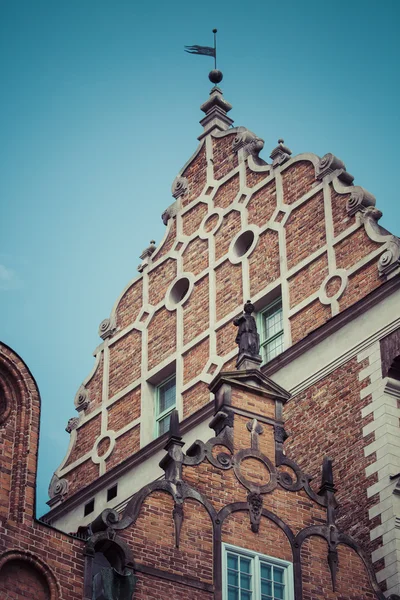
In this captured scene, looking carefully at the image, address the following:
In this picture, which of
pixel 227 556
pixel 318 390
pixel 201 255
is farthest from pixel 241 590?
pixel 201 255

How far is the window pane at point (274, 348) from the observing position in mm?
31797

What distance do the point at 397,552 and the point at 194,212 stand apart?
40.3 ft

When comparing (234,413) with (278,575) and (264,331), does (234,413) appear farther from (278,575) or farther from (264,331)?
(264,331)

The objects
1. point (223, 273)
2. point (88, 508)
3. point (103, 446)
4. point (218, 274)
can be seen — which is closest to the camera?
→ point (88, 508)

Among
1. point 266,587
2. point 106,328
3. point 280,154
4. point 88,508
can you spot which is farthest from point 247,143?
point 266,587

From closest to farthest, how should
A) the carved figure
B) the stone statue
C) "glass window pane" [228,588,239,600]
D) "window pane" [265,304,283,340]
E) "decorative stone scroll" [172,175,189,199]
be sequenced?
1. the stone statue
2. "glass window pane" [228,588,239,600]
3. the carved figure
4. "window pane" [265,304,283,340]
5. "decorative stone scroll" [172,175,189,199]

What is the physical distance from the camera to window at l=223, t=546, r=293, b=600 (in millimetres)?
24031

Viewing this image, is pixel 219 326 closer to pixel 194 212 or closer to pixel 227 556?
pixel 194 212

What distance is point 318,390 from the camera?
29891 millimetres

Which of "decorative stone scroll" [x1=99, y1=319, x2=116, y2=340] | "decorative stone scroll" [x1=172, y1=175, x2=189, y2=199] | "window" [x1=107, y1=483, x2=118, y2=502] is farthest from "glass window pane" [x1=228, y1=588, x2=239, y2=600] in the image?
"decorative stone scroll" [x1=172, y1=175, x2=189, y2=199]

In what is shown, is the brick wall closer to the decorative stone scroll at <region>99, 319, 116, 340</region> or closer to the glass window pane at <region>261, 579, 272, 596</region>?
the decorative stone scroll at <region>99, 319, 116, 340</region>

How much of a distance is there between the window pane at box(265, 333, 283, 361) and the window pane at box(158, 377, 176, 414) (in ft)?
9.23

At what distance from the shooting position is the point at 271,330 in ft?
106

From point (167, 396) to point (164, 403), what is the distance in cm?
17
